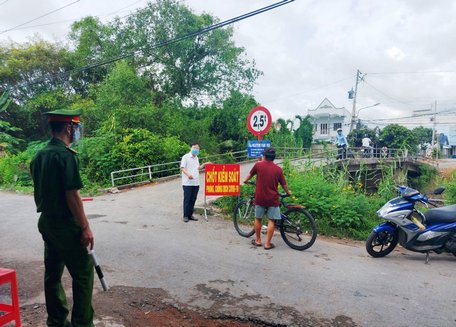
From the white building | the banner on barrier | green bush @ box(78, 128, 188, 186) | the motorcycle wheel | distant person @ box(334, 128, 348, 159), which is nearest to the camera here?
the motorcycle wheel

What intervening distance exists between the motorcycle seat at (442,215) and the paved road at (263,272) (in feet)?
2.31

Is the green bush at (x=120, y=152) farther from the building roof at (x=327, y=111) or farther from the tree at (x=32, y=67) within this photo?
the building roof at (x=327, y=111)

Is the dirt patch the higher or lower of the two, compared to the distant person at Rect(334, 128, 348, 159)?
lower

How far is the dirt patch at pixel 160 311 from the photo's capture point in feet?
12.0

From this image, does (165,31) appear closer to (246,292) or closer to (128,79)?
(128,79)

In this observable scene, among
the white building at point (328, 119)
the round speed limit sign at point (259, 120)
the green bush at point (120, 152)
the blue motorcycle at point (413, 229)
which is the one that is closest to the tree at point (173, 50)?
the green bush at point (120, 152)

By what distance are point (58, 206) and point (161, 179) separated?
40.9 feet

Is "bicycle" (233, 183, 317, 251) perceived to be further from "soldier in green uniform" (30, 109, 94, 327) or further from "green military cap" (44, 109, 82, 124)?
"green military cap" (44, 109, 82, 124)

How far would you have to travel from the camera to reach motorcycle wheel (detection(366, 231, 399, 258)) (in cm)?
610

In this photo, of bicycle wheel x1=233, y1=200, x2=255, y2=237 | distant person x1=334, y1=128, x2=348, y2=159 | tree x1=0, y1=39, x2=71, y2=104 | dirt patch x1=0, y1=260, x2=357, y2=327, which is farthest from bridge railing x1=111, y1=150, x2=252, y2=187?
tree x1=0, y1=39, x2=71, y2=104

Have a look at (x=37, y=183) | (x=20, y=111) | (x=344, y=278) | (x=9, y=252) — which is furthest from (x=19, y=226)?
(x=20, y=111)

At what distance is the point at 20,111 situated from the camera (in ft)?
82.5

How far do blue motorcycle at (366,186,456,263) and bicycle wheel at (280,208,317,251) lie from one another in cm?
102

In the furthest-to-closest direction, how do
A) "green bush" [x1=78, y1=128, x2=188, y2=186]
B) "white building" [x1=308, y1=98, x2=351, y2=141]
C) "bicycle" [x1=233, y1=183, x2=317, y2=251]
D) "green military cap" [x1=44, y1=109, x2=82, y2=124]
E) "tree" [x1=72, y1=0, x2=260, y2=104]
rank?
"white building" [x1=308, y1=98, x2=351, y2=141] < "tree" [x1=72, y1=0, x2=260, y2=104] < "green bush" [x1=78, y1=128, x2=188, y2=186] < "bicycle" [x1=233, y1=183, x2=317, y2=251] < "green military cap" [x1=44, y1=109, x2=82, y2=124]
